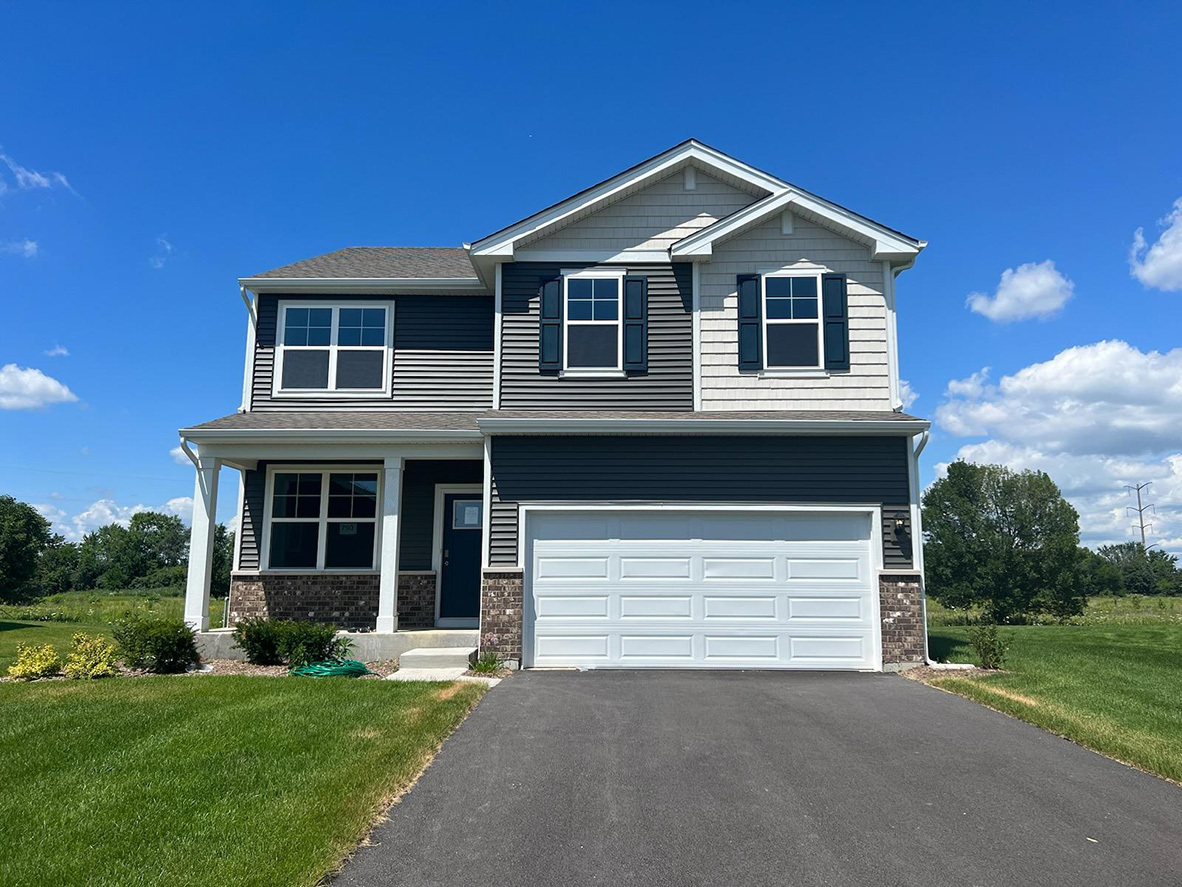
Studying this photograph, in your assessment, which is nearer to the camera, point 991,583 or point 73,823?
point 73,823

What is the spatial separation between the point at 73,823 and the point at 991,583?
39361 millimetres

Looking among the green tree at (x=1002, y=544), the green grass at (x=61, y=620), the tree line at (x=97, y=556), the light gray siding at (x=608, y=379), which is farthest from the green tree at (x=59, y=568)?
the green tree at (x=1002, y=544)

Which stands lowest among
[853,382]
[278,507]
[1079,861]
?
[1079,861]

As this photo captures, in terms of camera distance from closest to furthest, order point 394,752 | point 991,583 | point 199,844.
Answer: point 199,844, point 394,752, point 991,583

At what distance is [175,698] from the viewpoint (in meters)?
7.92

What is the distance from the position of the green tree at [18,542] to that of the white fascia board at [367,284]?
14.6 m

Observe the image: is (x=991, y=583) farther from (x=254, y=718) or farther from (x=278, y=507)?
(x=254, y=718)

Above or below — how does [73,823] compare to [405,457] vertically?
below

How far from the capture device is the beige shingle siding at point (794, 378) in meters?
11.6

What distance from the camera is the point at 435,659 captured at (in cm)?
1059

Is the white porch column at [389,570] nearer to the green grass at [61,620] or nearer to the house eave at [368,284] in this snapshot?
the green grass at [61,620]

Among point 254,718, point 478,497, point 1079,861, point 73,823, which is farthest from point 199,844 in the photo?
point 478,497

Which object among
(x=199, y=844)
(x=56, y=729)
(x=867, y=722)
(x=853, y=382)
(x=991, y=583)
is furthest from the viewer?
(x=991, y=583)

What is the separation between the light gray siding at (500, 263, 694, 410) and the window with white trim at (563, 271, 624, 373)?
27 cm
